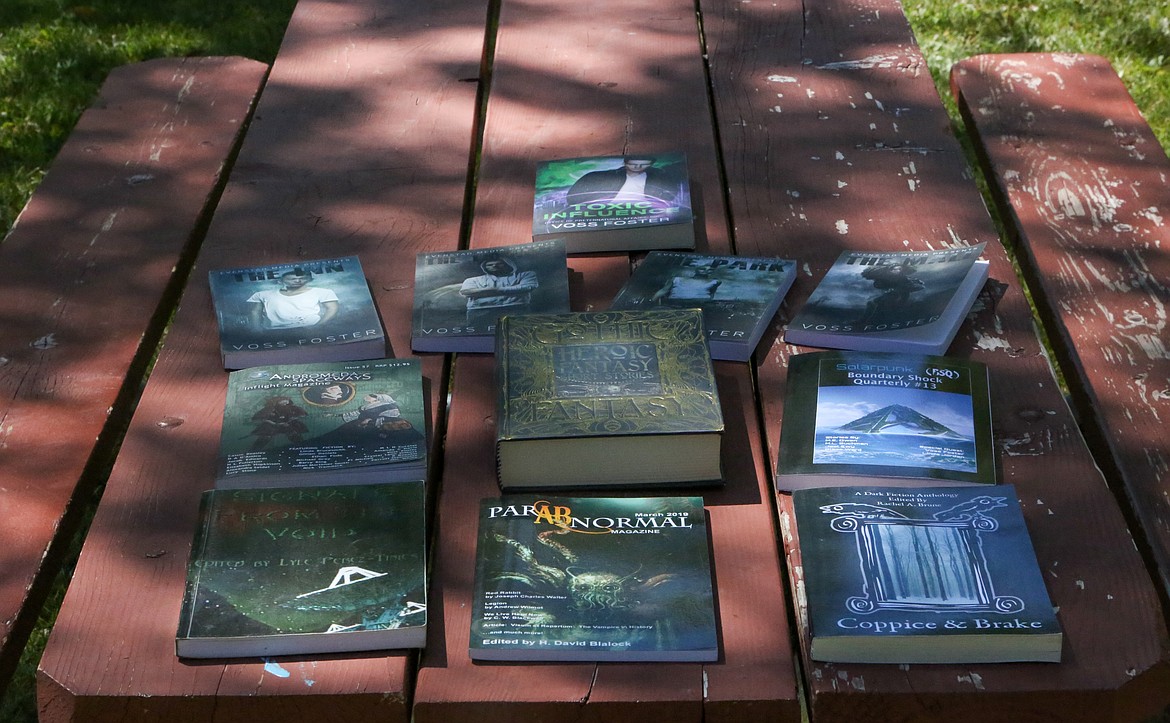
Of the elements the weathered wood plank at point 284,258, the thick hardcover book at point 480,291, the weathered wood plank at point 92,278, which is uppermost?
the thick hardcover book at point 480,291

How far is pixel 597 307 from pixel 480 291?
160 mm

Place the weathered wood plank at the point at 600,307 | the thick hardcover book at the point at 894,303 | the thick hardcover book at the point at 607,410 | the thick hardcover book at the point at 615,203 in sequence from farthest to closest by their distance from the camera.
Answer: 1. the thick hardcover book at the point at 615,203
2. the thick hardcover book at the point at 894,303
3. the thick hardcover book at the point at 607,410
4. the weathered wood plank at the point at 600,307

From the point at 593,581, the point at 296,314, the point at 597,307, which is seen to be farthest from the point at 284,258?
the point at 593,581

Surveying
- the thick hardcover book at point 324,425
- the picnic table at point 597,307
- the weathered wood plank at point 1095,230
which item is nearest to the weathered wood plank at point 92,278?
the picnic table at point 597,307

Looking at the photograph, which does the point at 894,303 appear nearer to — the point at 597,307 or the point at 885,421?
the point at 885,421

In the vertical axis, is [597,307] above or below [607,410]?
below

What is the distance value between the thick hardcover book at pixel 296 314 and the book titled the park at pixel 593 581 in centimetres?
37

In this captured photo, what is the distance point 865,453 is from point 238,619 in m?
0.68

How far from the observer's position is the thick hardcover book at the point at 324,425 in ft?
4.57

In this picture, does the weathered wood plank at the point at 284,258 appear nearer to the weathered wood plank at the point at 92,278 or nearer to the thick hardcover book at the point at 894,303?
the weathered wood plank at the point at 92,278

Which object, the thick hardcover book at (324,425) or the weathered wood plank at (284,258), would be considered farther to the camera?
the thick hardcover book at (324,425)

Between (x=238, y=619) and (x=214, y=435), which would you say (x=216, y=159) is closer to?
(x=214, y=435)

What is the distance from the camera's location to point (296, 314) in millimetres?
1658

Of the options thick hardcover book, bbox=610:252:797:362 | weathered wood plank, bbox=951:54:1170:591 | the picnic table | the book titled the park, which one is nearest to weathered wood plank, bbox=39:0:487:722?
the picnic table
